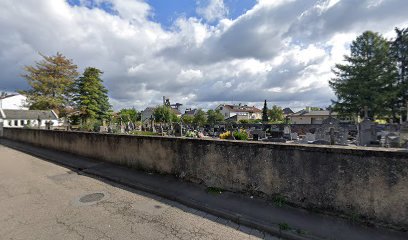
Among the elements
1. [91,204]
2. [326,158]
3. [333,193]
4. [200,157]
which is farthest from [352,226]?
[91,204]

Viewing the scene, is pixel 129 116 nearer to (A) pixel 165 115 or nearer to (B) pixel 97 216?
(A) pixel 165 115

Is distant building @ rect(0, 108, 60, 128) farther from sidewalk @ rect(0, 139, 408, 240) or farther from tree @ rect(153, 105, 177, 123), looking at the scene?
sidewalk @ rect(0, 139, 408, 240)

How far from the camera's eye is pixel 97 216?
15.1 feet

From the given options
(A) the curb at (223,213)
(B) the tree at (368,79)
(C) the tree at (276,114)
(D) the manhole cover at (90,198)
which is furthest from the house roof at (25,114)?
(C) the tree at (276,114)

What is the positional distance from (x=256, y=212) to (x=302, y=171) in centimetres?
126

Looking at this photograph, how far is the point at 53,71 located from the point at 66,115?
8553mm

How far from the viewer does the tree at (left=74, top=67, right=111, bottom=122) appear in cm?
3934

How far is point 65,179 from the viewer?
7461 mm

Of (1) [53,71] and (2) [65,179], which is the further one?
(1) [53,71]

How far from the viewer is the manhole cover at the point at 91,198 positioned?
553 centimetres

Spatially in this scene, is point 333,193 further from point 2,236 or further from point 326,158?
point 2,236

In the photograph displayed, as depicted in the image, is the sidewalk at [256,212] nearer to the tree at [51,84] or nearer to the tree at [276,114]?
the tree at [51,84]

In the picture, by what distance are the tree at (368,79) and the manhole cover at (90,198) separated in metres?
35.5

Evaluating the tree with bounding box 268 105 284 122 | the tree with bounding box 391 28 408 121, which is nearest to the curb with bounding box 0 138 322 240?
the tree with bounding box 391 28 408 121
